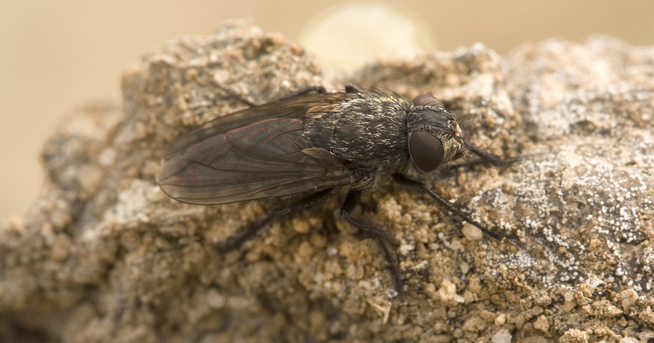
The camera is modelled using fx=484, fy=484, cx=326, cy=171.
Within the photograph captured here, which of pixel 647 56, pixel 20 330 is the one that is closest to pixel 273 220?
pixel 20 330

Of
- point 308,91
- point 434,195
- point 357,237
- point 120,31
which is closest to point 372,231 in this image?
point 357,237

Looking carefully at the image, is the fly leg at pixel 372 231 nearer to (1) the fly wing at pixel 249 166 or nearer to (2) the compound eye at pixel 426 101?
(1) the fly wing at pixel 249 166

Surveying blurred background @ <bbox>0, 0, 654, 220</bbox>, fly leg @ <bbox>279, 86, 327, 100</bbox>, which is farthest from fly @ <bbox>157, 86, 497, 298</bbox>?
blurred background @ <bbox>0, 0, 654, 220</bbox>

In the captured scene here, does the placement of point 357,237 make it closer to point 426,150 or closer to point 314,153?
point 314,153

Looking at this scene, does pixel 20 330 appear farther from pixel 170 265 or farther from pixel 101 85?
pixel 101 85

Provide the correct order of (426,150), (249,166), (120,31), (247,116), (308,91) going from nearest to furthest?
(426,150), (249,166), (247,116), (308,91), (120,31)

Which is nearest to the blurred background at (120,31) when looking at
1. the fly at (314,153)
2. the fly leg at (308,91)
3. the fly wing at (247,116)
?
the fly leg at (308,91)
